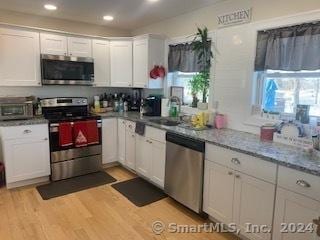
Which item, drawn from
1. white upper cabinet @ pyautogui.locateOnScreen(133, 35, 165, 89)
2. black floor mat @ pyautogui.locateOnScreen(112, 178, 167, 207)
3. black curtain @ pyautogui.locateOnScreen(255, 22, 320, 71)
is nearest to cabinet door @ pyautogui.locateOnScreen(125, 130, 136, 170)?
black floor mat @ pyautogui.locateOnScreen(112, 178, 167, 207)

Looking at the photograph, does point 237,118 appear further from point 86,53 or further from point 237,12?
point 86,53

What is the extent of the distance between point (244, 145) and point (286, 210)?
0.65 metres

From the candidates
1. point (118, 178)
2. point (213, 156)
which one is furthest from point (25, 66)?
point (213, 156)

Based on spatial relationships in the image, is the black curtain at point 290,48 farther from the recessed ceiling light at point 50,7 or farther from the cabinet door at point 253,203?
the recessed ceiling light at point 50,7

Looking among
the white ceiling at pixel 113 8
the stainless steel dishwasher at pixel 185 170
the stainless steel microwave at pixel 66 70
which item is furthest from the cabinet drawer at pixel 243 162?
the stainless steel microwave at pixel 66 70

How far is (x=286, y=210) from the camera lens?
6.21 ft

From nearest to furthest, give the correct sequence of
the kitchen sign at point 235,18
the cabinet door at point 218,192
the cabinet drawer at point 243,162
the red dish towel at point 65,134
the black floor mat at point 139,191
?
the cabinet drawer at point 243,162, the cabinet door at point 218,192, the kitchen sign at point 235,18, the black floor mat at point 139,191, the red dish towel at point 65,134

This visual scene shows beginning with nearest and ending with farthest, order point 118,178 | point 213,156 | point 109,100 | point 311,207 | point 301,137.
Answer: point 311,207, point 301,137, point 213,156, point 118,178, point 109,100

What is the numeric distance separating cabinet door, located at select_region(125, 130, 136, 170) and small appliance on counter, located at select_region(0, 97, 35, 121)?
4.78 ft

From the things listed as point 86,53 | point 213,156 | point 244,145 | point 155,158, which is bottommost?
point 155,158

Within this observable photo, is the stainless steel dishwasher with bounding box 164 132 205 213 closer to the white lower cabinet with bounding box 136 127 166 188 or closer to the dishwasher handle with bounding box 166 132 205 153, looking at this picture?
the dishwasher handle with bounding box 166 132 205 153

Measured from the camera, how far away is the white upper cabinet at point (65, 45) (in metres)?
3.65

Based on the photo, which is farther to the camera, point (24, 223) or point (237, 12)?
point (237, 12)

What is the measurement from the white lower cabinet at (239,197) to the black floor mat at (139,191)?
79 cm
